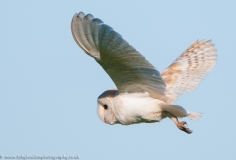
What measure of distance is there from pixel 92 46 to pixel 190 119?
2.06m

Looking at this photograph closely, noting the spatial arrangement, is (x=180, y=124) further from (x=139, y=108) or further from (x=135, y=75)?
(x=135, y=75)

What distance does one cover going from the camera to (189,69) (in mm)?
10812

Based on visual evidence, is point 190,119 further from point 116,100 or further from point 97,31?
point 97,31

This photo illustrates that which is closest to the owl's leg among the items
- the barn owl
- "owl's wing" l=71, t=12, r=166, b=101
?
the barn owl

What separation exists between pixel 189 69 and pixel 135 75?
8.05 ft

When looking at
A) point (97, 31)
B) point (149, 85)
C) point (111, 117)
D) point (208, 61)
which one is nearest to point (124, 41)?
point (97, 31)

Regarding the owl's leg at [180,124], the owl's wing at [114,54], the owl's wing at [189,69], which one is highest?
the owl's wing at [114,54]

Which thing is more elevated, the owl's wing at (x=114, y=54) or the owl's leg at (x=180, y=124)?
the owl's wing at (x=114, y=54)

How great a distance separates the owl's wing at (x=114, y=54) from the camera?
25.3 ft

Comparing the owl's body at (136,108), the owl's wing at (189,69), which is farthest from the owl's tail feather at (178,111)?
the owl's wing at (189,69)

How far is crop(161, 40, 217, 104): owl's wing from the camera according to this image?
33.8 ft

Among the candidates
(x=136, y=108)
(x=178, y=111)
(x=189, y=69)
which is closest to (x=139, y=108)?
(x=136, y=108)

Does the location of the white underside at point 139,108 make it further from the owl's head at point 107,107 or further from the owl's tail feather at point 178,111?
the owl's head at point 107,107

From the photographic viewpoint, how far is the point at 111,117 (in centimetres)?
924
